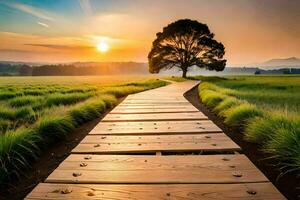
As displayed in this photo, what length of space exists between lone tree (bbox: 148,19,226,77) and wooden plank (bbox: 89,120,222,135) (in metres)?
35.6

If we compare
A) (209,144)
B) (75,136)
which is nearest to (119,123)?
(75,136)

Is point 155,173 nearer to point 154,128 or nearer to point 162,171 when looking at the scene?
point 162,171

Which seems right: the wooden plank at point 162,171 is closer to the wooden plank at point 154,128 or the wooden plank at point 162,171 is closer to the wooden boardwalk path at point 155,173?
the wooden boardwalk path at point 155,173

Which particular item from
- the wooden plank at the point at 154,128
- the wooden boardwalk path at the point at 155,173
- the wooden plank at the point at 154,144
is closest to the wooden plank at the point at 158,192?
the wooden boardwalk path at the point at 155,173

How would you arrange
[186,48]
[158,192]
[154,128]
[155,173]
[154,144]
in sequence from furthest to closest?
1. [186,48]
2. [154,128]
3. [154,144]
4. [155,173]
5. [158,192]

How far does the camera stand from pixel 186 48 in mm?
41312

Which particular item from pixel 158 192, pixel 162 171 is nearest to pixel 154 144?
pixel 162 171

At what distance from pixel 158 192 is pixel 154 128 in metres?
2.63

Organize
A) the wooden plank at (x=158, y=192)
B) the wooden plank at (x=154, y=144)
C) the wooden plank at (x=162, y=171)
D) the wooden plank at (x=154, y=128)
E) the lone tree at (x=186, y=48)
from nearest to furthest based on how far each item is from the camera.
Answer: the wooden plank at (x=158, y=192), the wooden plank at (x=162, y=171), the wooden plank at (x=154, y=144), the wooden plank at (x=154, y=128), the lone tree at (x=186, y=48)

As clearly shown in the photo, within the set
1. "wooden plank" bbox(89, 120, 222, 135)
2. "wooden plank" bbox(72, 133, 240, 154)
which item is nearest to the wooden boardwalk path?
"wooden plank" bbox(72, 133, 240, 154)

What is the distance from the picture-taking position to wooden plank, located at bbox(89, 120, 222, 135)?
4.41 metres

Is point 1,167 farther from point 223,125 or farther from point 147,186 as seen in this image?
point 223,125

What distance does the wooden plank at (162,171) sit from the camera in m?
2.39

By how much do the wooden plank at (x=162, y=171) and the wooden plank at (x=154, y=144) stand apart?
35 centimetres
